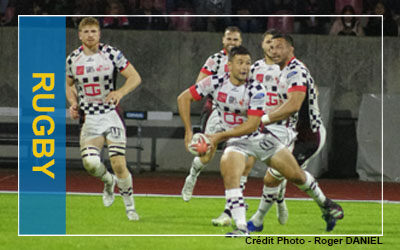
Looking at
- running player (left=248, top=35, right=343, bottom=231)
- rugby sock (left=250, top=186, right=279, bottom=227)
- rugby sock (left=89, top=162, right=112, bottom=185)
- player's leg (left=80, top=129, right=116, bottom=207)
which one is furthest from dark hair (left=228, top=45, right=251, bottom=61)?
rugby sock (left=89, top=162, right=112, bottom=185)

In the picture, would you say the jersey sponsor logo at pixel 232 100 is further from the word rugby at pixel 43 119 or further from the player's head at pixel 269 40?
the word rugby at pixel 43 119

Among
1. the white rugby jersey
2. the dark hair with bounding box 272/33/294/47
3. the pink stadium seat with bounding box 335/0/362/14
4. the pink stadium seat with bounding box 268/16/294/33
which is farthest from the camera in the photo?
the pink stadium seat with bounding box 335/0/362/14

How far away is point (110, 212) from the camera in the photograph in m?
11.1

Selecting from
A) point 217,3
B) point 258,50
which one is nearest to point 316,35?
point 258,50

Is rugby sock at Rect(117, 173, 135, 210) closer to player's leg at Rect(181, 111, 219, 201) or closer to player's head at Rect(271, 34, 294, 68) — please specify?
player's leg at Rect(181, 111, 219, 201)

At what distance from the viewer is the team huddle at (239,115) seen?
8.76m

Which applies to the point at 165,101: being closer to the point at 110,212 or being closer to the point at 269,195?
the point at 110,212

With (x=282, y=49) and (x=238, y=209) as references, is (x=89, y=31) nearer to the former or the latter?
(x=282, y=49)

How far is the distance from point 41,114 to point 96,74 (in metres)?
4.94

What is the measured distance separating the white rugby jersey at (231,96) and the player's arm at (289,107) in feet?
1.24

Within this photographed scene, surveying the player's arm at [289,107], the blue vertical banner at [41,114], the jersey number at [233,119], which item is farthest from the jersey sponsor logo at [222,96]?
the blue vertical banner at [41,114]

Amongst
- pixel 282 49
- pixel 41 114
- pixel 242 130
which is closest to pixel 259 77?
pixel 282 49

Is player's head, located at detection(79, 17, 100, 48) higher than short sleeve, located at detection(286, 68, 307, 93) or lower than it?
higher

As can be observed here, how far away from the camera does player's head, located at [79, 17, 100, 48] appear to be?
32.5 feet
